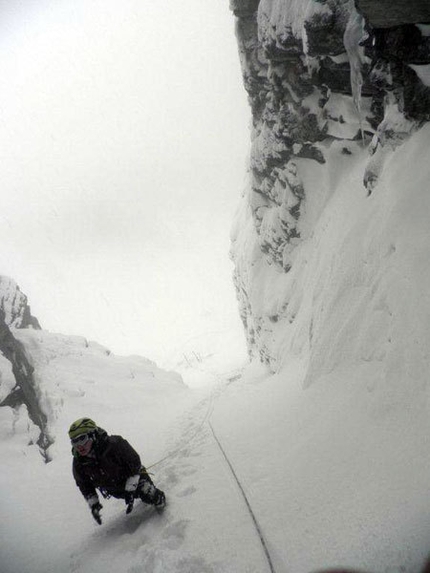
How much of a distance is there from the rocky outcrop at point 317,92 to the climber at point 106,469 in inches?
370

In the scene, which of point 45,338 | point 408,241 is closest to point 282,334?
point 408,241

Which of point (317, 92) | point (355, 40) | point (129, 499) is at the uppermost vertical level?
point (355, 40)

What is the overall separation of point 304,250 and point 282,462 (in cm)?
1277

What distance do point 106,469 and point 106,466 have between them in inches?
2.3

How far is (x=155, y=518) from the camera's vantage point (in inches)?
220

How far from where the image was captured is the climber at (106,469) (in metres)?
5.59

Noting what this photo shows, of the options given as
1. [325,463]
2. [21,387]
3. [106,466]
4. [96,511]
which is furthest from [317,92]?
[21,387]

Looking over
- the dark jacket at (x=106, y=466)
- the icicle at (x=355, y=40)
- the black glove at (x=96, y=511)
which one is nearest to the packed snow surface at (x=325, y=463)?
the black glove at (x=96, y=511)

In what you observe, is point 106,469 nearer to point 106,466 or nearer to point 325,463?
point 106,466

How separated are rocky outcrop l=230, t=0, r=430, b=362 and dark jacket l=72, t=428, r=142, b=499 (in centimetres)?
944

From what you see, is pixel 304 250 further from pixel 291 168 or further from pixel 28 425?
pixel 28 425

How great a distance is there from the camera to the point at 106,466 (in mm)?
5605

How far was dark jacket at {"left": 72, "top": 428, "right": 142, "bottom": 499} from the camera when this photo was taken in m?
5.63

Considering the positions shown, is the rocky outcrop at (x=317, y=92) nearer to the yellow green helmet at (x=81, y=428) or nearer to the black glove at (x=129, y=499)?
the yellow green helmet at (x=81, y=428)
